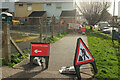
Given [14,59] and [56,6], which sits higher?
[56,6]

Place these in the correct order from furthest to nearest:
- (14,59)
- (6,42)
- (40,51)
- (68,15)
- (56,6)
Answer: (68,15), (56,6), (14,59), (6,42), (40,51)

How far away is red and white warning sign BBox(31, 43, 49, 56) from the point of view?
196 inches

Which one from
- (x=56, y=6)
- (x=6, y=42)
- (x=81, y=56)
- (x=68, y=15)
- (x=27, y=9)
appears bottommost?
(x=81, y=56)

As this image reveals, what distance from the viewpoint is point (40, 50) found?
16.5 ft

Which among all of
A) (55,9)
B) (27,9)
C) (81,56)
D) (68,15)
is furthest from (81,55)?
(68,15)

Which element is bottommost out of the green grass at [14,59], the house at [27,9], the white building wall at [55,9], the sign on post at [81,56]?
the green grass at [14,59]

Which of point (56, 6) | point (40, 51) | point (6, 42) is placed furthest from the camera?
point (56, 6)

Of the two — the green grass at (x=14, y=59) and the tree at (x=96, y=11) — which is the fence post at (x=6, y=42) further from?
the tree at (x=96, y=11)

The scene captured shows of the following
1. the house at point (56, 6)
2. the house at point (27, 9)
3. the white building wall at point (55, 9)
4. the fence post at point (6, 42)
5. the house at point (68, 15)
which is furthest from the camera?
the house at point (68, 15)

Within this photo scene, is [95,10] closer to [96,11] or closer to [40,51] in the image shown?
[96,11]

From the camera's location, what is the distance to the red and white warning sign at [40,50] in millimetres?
4984

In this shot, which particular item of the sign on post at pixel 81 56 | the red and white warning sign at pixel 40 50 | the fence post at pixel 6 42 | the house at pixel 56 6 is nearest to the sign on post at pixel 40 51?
the red and white warning sign at pixel 40 50

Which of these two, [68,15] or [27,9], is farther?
[68,15]

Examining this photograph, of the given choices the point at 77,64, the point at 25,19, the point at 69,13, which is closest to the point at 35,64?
the point at 77,64
